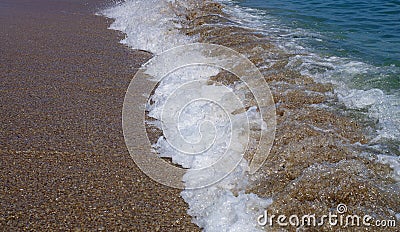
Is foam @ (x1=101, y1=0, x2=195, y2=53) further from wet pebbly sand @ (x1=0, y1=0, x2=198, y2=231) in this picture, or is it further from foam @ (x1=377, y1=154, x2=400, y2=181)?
foam @ (x1=377, y1=154, x2=400, y2=181)

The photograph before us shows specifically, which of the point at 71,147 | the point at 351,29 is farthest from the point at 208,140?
the point at 351,29

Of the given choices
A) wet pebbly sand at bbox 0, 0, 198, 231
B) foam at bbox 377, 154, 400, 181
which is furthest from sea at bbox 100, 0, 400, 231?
wet pebbly sand at bbox 0, 0, 198, 231

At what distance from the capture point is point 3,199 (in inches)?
105

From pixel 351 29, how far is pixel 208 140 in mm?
5074

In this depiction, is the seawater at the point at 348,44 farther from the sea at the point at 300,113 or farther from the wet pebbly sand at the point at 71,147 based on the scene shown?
the wet pebbly sand at the point at 71,147

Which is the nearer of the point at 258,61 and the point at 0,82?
the point at 0,82

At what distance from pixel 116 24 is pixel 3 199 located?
5.72 metres

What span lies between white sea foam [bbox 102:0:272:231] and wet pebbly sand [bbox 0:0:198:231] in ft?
0.60

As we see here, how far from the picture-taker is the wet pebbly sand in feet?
8.32

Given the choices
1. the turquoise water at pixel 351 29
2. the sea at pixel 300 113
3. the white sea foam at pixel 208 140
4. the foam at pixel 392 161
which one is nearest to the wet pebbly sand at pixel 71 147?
the white sea foam at pixel 208 140

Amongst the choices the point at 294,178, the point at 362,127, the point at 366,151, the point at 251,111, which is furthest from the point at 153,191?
the point at 362,127

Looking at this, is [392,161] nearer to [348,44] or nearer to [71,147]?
[71,147]

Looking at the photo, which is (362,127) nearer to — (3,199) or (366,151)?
(366,151)

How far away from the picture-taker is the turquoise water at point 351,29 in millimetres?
5062
